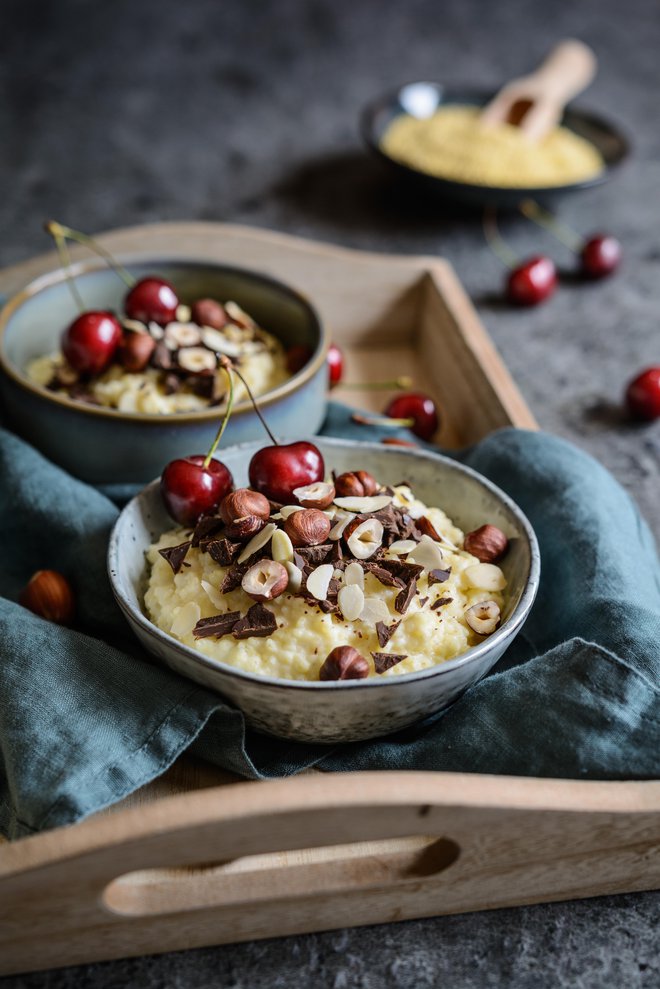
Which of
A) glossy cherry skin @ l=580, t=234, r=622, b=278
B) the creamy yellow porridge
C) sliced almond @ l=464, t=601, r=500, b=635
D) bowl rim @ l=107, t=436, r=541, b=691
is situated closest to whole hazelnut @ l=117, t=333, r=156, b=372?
bowl rim @ l=107, t=436, r=541, b=691

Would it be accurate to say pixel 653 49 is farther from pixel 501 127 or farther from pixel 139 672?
pixel 139 672

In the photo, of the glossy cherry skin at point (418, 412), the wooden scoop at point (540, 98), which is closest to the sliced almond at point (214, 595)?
the glossy cherry skin at point (418, 412)

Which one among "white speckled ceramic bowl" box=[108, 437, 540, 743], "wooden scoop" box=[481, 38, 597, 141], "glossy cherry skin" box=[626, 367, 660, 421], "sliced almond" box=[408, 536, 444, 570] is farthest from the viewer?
"wooden scoop" box=[481, 38, 597, 141]

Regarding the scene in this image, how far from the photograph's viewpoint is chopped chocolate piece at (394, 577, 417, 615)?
88 cm

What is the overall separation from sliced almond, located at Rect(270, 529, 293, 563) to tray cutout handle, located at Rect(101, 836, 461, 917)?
245 millimetres

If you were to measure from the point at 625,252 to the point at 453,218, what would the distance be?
36 cm

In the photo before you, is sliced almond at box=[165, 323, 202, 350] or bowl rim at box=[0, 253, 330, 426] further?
sliced almond at box=[165, 323, 202, 350]

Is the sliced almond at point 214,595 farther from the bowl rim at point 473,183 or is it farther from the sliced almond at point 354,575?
the bowl rim at point 473,183

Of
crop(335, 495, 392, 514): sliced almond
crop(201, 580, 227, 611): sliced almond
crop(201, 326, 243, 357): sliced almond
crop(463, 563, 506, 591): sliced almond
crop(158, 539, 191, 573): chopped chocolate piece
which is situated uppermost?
crop(335, 495, 392, 514): sliced almond

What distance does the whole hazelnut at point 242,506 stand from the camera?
0.93 meters

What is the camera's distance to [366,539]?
93 centimetres

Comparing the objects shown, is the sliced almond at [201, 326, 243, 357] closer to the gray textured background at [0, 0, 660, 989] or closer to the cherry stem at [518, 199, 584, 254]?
the gray textured background at [0, 0, 660, 989]

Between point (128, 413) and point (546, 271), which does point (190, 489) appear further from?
point (546, 271)

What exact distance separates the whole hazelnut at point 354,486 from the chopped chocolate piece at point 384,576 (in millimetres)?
110
